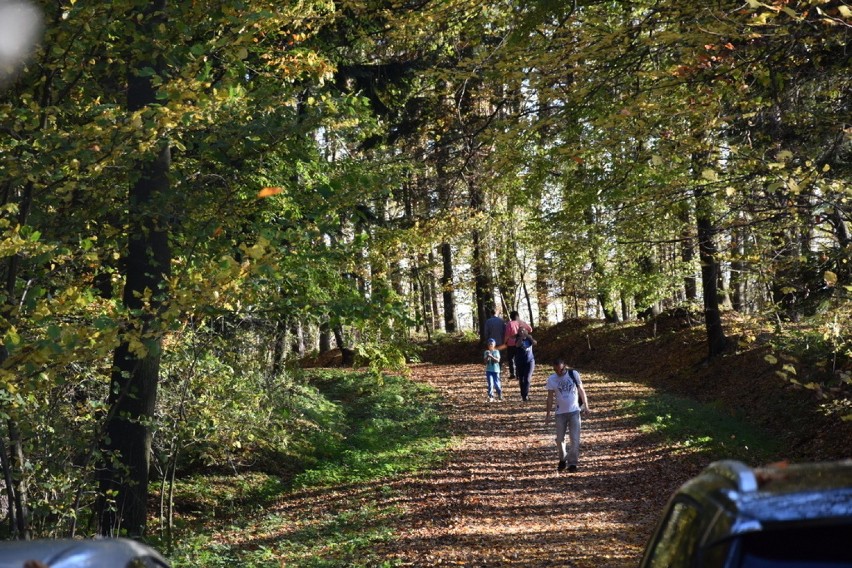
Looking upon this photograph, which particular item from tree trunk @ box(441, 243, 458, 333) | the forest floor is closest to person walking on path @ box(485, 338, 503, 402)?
the forest floor

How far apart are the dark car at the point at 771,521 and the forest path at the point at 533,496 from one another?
673cm

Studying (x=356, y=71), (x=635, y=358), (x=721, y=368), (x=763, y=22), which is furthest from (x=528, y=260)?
(x=763, y=22)

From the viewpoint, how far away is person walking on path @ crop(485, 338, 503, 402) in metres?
20.0

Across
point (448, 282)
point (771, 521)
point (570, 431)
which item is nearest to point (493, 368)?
point (570, 431)

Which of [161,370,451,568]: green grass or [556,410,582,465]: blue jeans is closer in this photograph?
[161,370,451,568]: green grass

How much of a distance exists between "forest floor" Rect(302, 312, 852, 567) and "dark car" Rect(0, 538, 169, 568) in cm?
658

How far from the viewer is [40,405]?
8.81 metres

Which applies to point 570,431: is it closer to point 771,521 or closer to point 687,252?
point 687,252

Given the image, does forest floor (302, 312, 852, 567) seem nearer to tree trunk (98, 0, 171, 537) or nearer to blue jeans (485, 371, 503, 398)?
blue jeans (485, 371, 503, 398)

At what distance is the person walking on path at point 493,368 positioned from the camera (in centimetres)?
2003

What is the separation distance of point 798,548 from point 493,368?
18.2 m

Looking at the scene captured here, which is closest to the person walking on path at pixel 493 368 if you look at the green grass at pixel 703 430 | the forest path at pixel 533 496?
the forest path at pixel 533 496

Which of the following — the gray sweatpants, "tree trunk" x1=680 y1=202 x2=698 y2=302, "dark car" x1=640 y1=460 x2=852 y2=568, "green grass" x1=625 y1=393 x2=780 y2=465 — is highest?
"tree trunk" x1=680 y1=202 x2=698 y2=302

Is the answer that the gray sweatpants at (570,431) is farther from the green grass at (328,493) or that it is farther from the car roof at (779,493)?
the car roof at (779,493)
